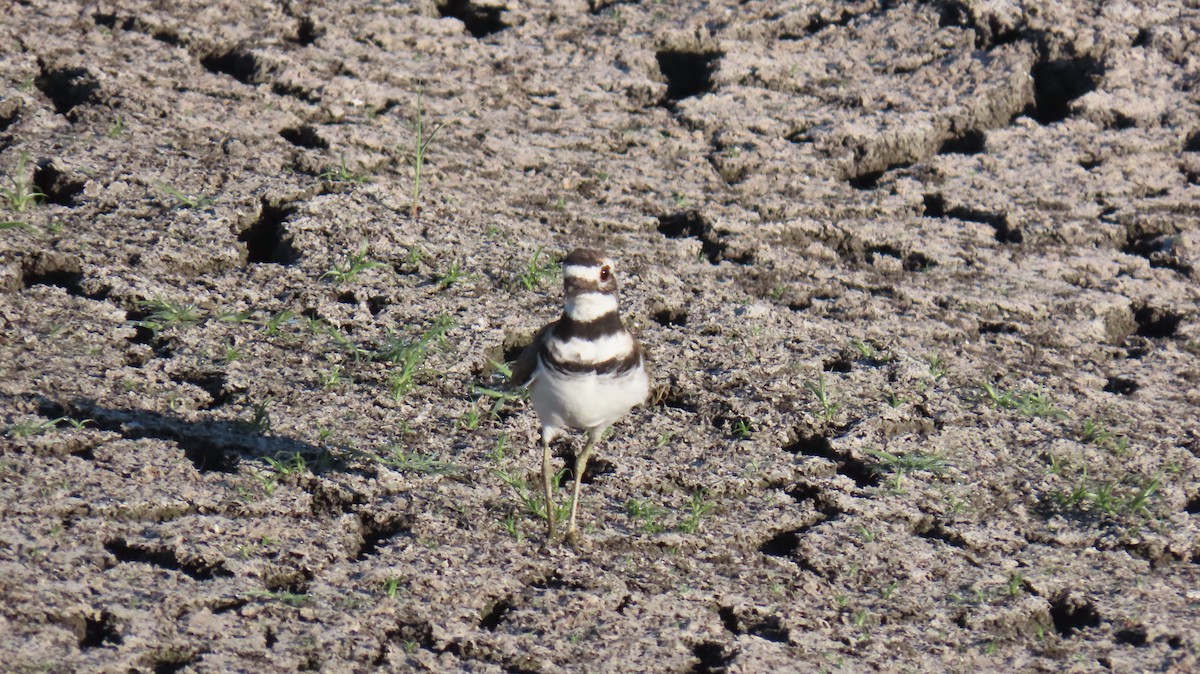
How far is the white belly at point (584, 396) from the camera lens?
3.50m

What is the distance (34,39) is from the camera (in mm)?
5645

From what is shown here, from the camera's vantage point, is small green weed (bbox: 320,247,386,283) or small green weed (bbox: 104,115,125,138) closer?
small green weed (bbox: 320,247,386,283)

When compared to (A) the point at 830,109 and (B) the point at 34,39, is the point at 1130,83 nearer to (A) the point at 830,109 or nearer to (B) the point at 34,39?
(A) the point at 830,109

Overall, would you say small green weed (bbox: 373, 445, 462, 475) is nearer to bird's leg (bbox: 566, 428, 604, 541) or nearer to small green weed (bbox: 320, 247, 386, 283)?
bird's leg (bbox: 566, 428, 604, 541)

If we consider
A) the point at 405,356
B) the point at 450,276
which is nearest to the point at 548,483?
the point at 405,356

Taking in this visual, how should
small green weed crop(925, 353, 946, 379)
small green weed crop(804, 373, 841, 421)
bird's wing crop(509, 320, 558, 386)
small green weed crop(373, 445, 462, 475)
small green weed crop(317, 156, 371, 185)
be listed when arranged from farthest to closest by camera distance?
small green weed crop(317, 156, 371, 185), small green weed crop(925, 353, 946, 379), small green weed crop(804, 373, 841, 421), small green weed crop(373, 445, 462, 475), bird's wing crop(509, 320, 558, 386)

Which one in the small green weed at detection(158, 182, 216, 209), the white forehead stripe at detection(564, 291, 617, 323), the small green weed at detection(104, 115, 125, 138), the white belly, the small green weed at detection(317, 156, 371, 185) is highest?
the white forehead stripe at detection(564, 291, 617, 323)

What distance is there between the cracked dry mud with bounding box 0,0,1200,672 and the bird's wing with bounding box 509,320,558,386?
321 mm

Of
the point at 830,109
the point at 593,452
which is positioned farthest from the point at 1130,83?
the point at 593,452

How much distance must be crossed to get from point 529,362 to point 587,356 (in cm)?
25

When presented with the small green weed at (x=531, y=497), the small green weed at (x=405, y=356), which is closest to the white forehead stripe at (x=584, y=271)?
the small green weed at (x=531, y=497)

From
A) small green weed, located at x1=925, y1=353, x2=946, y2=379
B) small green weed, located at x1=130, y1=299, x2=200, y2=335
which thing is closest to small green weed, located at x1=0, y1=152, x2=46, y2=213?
small green weed, located at x1=130, y1=299, x2=200, y2=335

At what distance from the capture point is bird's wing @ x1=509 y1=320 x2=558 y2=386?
3.61 meters

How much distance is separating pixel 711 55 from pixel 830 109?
0.67 metres
